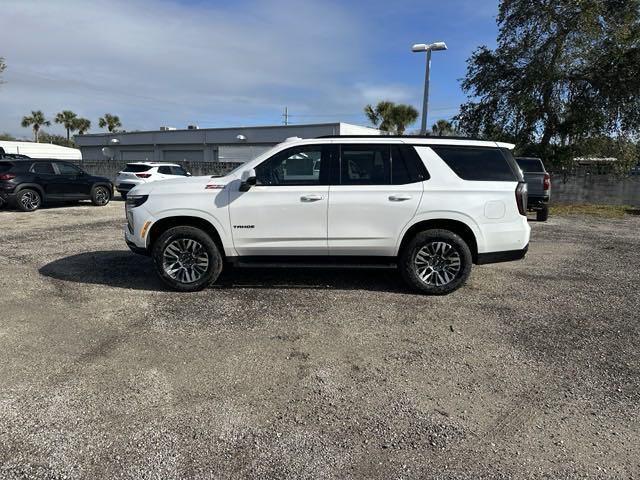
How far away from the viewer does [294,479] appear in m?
2.49

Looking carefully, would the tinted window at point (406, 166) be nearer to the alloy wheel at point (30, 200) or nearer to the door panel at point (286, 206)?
the door panel at point (286, 206)

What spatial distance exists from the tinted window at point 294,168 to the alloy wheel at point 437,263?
1.53 meters

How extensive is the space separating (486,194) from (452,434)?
3371mm

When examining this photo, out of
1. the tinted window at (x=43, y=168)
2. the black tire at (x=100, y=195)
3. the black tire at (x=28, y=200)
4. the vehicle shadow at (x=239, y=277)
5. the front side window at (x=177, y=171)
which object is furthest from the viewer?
the front side window at (x=177, y=171)

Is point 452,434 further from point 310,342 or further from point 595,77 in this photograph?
point 595,77

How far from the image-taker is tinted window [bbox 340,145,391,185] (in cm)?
552

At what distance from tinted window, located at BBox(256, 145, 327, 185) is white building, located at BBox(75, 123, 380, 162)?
22832mm

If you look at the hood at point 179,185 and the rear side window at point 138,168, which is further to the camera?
the rear side window at point 138,168

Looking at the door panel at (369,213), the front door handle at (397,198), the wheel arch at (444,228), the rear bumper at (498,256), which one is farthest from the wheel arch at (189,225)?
the rear bumper at (498,256)

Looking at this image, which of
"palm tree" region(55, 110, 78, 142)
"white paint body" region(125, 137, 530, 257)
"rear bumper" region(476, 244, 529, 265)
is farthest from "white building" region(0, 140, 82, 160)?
"rear bumper" region(476, 244, 529, 265)

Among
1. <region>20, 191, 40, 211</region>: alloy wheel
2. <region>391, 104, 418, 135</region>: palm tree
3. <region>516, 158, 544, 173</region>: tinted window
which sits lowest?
<region>20, 191, 40, 211</region>: alloy wheel

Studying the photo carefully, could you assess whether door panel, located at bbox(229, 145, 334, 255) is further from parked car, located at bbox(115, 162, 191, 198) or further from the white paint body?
parked car, located at bbox(115, 162, 191, 198)

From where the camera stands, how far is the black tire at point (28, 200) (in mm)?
13266

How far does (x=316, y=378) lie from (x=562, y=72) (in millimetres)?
17020
